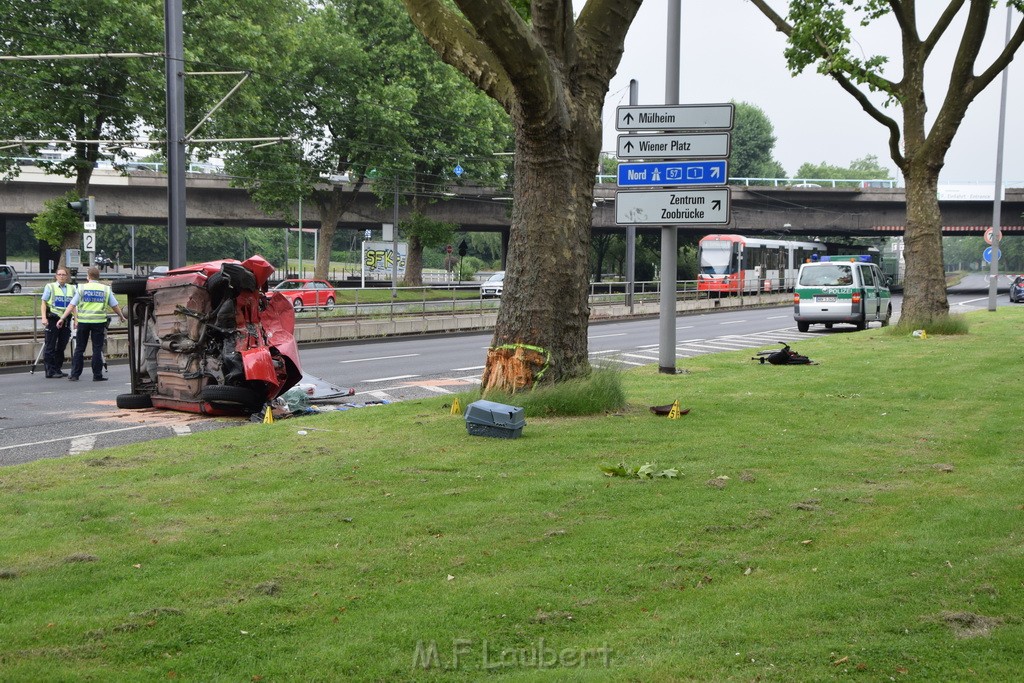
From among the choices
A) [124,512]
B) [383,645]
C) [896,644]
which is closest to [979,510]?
[896,644]

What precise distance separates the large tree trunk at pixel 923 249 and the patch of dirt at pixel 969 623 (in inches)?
817

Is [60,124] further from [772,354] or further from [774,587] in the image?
[774,587]

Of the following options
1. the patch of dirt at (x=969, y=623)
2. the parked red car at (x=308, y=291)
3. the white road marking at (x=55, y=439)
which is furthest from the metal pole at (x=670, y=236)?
the parked red car at (x=308, y=291)

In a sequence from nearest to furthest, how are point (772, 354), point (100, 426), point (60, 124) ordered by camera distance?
point (100, 426) < point (772, 354) < point (60, 124)

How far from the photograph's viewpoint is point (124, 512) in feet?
21.1

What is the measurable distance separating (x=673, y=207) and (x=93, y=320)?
916 centimetres

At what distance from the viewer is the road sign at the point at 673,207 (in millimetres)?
14789

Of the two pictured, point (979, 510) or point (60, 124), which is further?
point (60, 124)

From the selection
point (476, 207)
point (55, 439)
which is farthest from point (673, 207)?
point (476, 207)

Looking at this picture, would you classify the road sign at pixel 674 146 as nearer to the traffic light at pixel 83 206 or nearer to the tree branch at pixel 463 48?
the tree branch at pixel 463 48

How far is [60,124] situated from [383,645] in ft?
130

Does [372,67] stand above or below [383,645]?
above

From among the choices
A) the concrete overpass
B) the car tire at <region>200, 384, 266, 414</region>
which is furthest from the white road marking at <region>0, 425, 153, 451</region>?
the concrete overpass

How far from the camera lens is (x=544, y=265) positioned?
10.8 m
